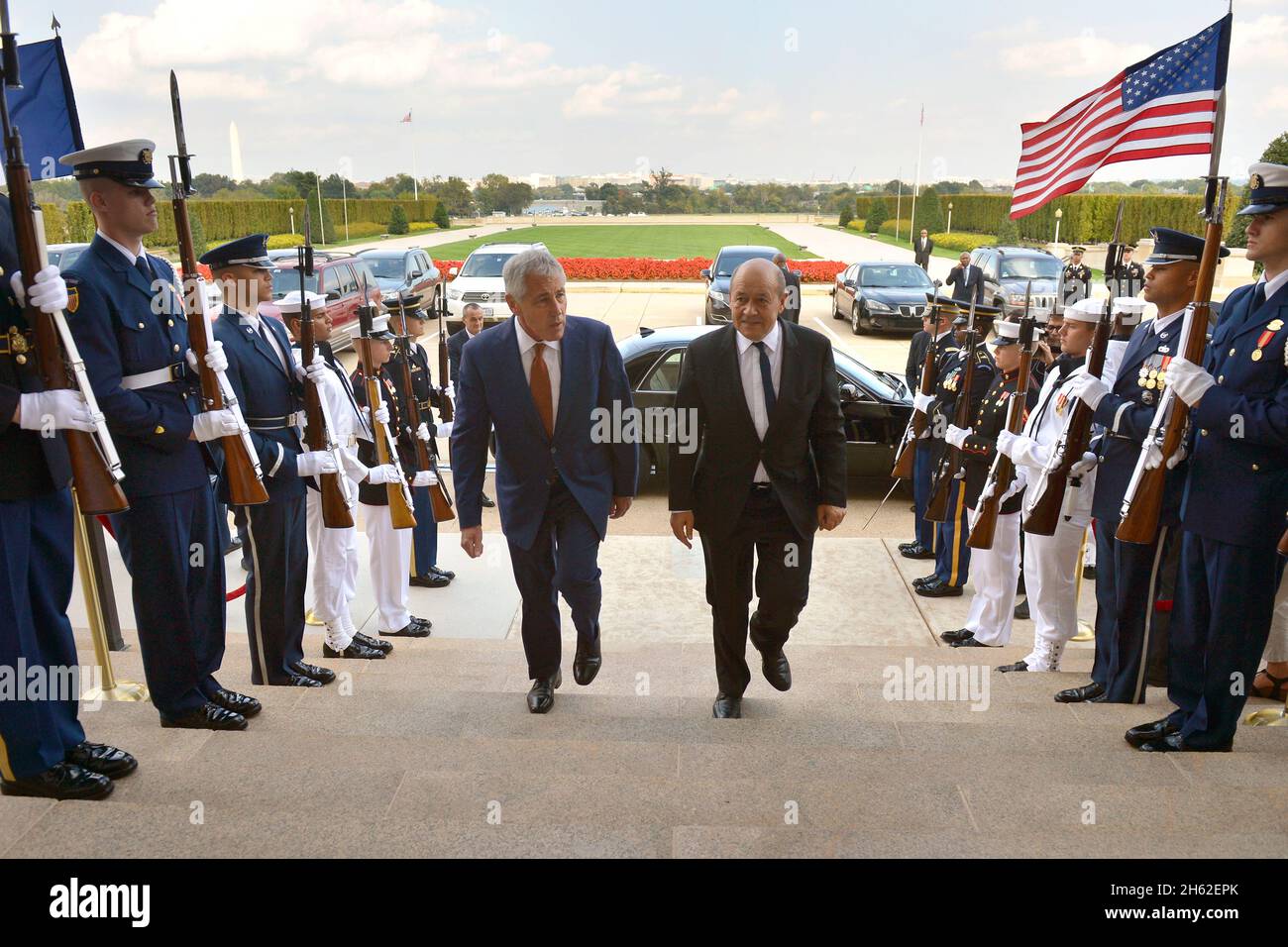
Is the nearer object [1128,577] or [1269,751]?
[1269,751]

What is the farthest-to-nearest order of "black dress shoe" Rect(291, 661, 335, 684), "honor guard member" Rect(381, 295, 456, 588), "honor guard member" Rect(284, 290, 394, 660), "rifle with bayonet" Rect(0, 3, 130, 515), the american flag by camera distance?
"honor guard member" Rect(381, 295, 456, 588) < "honor guard member" Rect(284, 290, 394, 660) < the american flag < "black dress shoe" Rect(291, 661, 335, 684) < "rifle with bayonet" Rect(0, 3, 130, 515)

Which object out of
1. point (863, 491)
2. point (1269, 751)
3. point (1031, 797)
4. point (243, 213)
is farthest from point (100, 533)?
point (243, 213)

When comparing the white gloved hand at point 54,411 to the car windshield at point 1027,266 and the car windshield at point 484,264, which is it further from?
the car windshield at point 1027,266

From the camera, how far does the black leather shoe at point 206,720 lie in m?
3.82

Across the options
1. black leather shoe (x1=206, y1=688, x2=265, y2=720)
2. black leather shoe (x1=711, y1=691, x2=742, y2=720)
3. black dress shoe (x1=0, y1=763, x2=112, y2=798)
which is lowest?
black leather shoe (x1=711, y1=691, x2=742, y2=720)

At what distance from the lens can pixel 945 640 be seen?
6.23 metres

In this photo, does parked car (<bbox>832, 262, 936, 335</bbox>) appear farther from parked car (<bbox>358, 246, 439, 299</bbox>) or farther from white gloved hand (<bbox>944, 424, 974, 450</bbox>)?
white gloved hand (<bbox>944, 424, 974, 450</bbox>)

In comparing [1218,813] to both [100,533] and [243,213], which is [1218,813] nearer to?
[100,533]

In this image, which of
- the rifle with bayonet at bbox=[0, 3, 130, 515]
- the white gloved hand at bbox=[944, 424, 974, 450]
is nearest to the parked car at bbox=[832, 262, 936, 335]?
the white gloved hand at bbox=[944, 424, 974, 450]

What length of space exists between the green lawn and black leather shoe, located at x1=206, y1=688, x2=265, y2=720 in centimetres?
2859

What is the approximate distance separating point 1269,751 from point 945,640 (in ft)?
8.62

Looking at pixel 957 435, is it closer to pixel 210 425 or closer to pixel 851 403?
pixel 851 403

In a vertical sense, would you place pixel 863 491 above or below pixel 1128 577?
below

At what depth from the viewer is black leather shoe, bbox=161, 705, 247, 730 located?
3822 mm
